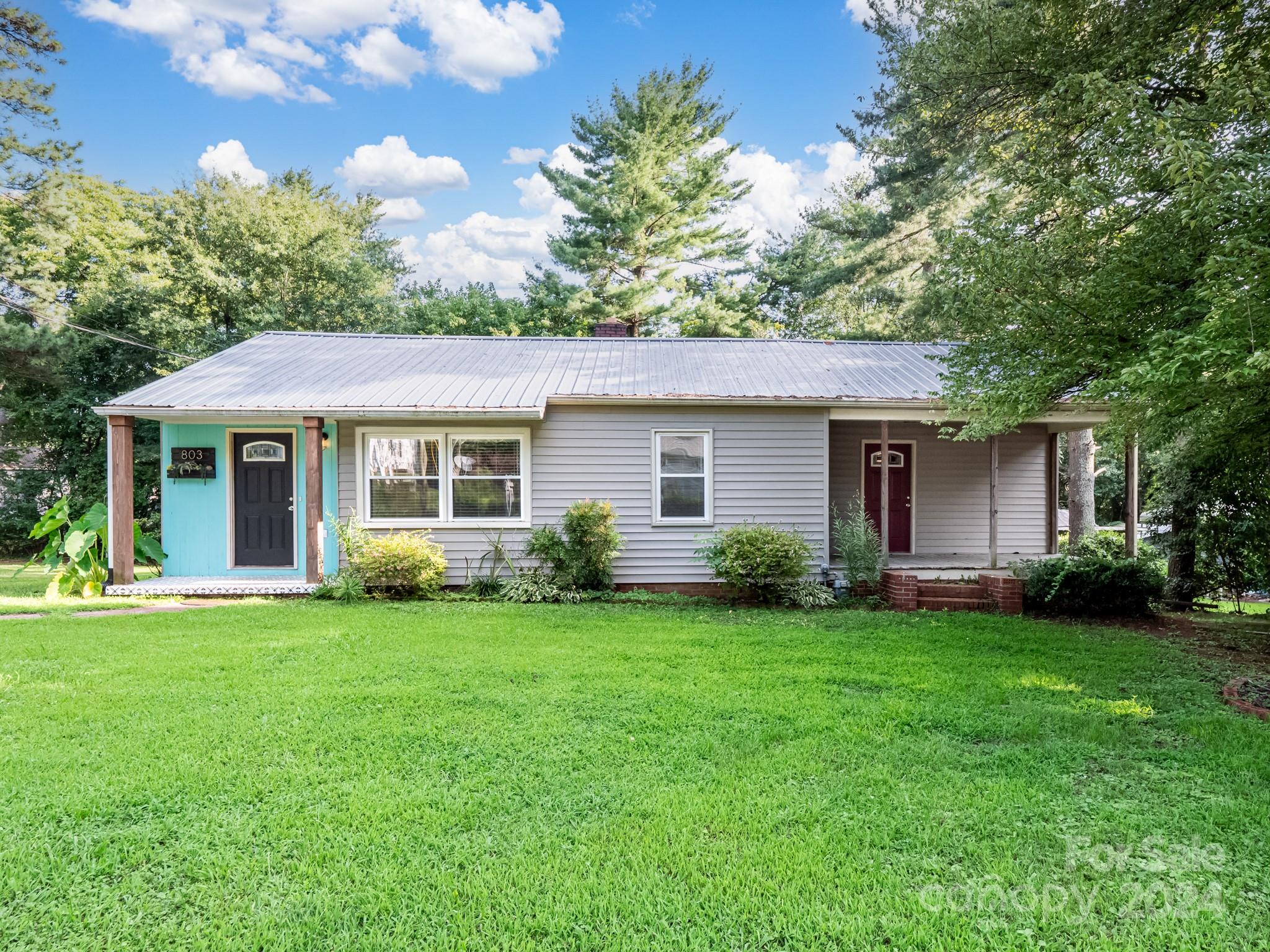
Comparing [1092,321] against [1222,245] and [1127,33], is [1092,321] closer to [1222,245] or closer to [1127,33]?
[1222,245]

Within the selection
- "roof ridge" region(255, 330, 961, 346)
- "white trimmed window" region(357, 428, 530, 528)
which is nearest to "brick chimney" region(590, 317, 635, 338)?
"roof ridge" region(255, 330, 961, 346)

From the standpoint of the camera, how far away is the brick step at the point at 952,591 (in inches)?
358

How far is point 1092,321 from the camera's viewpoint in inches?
204

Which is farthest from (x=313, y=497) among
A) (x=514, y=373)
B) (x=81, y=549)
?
(x=514, y=373)

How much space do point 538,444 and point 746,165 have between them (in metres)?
17.4

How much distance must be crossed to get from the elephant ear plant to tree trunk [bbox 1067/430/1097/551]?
17731 millimetres

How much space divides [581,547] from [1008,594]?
19.0 feet

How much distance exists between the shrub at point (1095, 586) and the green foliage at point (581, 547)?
5734 millimetres

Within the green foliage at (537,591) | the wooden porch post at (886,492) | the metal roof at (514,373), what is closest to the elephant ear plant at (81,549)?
the metal roof at (514,373)

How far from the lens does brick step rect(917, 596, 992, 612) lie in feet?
29.6

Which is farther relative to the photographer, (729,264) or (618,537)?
(729,264)

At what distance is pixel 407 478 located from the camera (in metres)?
9.66

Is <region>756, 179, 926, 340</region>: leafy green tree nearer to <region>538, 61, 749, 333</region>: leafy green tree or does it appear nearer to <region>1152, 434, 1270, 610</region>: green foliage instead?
<region>538, 61, 749, 333</region>: leafy green tree

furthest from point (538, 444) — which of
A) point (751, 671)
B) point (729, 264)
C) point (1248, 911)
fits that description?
point (729, 264)
